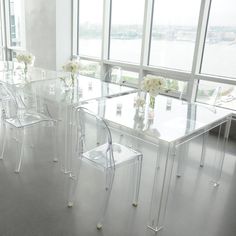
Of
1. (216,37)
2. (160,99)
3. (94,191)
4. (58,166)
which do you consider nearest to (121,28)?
(216,37)

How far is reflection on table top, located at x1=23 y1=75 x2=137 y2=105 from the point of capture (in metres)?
3.09

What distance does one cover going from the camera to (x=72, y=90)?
11.3 ft

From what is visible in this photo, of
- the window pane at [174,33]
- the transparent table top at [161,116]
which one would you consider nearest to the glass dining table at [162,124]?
the transparent table top at [161,116]

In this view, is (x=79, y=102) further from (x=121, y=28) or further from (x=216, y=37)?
(x=121, y=28)

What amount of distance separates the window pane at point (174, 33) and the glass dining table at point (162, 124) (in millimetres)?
1508

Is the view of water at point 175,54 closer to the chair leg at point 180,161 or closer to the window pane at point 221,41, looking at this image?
the window pane at point 221,41

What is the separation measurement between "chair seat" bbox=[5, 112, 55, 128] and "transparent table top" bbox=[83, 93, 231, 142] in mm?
627

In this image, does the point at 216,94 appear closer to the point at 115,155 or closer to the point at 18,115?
the point at 115,155

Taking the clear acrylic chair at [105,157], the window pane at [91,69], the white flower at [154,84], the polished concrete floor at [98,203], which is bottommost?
the polished concrete floor at [98,203]

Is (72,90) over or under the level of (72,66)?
under

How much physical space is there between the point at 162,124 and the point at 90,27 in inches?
160

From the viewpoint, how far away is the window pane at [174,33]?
430cm

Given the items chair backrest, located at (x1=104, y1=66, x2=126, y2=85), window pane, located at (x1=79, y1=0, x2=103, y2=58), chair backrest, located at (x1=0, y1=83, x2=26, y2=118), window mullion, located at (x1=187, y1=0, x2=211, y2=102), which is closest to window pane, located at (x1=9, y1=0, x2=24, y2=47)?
window pane, located at (x1=79, y1=0, x2=103, y2=58)

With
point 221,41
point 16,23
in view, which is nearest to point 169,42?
point 221,41
